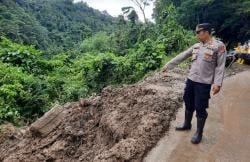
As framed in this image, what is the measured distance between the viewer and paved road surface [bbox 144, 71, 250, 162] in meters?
5.59

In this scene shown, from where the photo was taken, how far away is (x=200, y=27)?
580 centimetres

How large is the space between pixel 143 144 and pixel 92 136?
47.5 inches

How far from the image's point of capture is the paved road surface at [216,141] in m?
5.59

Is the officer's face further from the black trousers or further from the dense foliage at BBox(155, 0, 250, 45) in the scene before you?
the dense foliage at BBox(155, 0, 250, 45)

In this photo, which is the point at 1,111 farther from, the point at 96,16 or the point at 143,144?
the point at 96,16

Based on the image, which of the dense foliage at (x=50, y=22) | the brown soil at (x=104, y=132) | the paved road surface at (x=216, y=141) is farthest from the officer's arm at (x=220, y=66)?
the dense foliage at (x=50, y=22)

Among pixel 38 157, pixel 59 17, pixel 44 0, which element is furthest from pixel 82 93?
pixel 44 0

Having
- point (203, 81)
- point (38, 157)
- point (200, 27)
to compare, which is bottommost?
point (38, 157)

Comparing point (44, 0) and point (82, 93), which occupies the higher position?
point (44, 0)

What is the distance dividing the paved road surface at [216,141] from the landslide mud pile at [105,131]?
0.19m

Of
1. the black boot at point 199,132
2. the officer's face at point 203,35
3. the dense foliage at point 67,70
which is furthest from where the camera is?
the dense foliage at point 67,70

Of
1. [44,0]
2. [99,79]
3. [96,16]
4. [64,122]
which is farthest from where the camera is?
[96,16]

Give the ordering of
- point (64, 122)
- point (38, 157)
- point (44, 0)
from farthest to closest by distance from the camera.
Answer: point (44, 0) → point (64, 122) → point (38, 157)

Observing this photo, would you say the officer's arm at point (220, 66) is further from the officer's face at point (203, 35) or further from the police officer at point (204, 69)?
the officer's face at point (203, 35)
